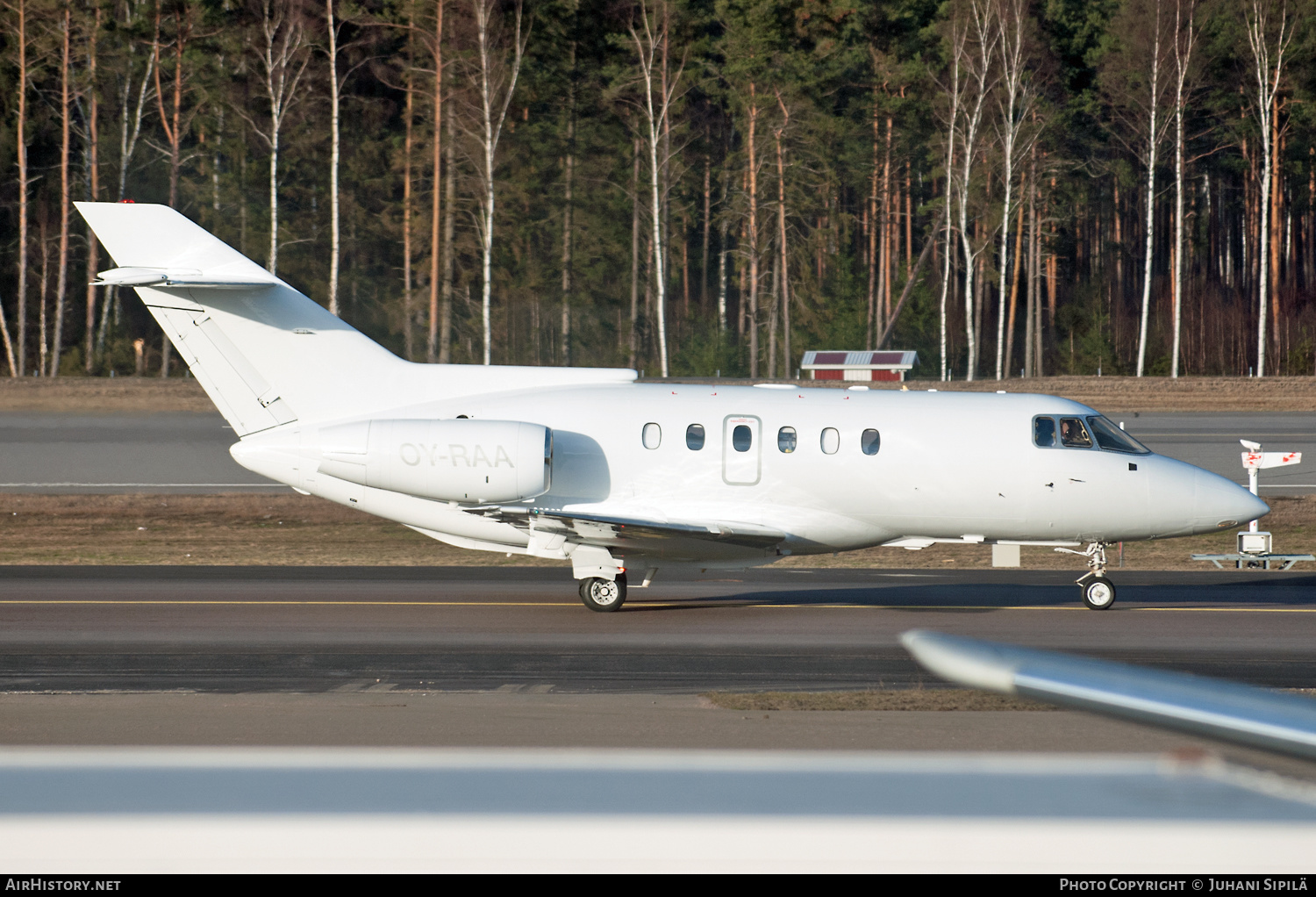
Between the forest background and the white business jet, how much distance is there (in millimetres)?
26210

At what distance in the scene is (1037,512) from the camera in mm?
14984

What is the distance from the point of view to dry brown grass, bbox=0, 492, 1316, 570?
1966 centimetres

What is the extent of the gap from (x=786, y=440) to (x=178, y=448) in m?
22.3

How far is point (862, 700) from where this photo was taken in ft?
32.7

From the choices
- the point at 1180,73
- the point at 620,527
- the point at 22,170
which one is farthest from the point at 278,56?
the point at 620,527

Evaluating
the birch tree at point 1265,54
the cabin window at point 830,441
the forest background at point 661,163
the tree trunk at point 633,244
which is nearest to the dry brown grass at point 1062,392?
the forest background at point 661,163

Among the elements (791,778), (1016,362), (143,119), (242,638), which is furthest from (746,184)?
(791,778)

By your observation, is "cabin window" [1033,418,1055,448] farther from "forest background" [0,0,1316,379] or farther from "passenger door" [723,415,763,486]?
"forest background" [0,0,1316,379]

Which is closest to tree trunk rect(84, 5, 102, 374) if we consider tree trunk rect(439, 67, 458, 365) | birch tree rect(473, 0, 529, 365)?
tree trunk rect(439, 67, 458, 365)

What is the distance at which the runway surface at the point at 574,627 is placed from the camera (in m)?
11.2

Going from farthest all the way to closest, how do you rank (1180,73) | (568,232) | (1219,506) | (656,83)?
1. (568,232)
2. (656,83)
3. (1180,73)
4. (1219,506)

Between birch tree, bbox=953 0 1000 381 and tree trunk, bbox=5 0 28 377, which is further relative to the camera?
birch tree, bbox=953 0 1000 381

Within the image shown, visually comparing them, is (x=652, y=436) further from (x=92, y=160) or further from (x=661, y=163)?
(x=92, y=160)

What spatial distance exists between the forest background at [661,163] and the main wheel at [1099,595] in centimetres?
2986
